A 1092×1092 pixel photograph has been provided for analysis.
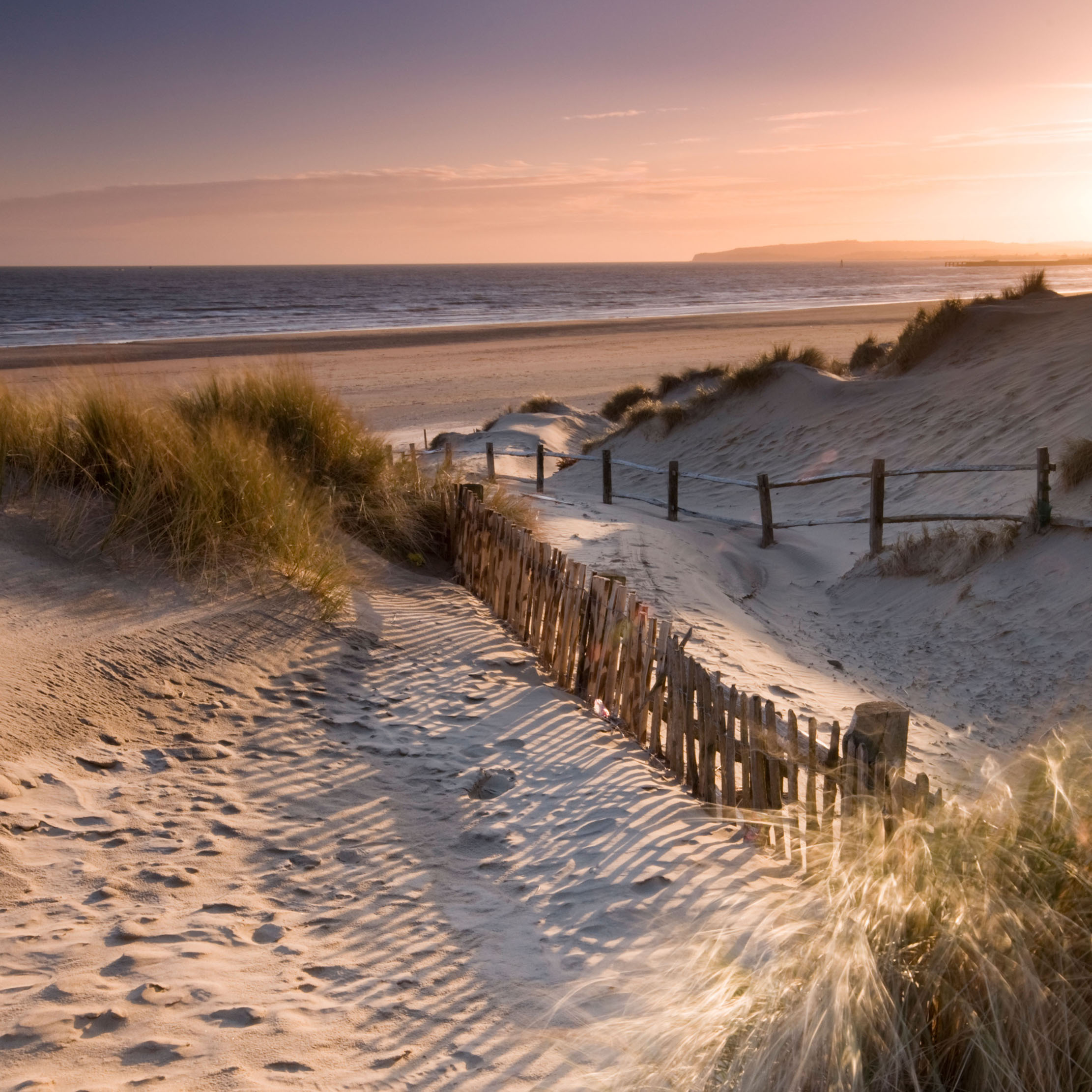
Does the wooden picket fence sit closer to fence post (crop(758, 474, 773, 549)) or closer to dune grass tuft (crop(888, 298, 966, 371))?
fence post (crop(758, 474, 773, 549))

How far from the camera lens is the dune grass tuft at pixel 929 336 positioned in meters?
15.0

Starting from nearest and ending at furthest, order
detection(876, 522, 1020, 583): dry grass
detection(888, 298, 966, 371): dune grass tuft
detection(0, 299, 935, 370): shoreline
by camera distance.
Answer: detection(876, 522, 1020, 583): dry grass → detection(888, 298, 966, 371): dune grass tuft → detection(0, 299, 935, 370): shoreline

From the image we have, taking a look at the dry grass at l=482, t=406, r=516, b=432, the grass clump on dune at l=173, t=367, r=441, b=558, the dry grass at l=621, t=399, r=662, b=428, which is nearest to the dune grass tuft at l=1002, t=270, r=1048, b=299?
the dry grass at l=621, t=399, r=662, b=428

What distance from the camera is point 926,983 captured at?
6.69 ft

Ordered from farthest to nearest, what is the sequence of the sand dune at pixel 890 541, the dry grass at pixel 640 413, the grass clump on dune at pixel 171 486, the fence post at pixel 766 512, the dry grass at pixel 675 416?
the dry grass at pixel 640 413
the dry grass at pixel 675 416
the fence post at pixel 766 512
the sand dune at pixel 890 541
the grass clump on dune at pixel 171 486

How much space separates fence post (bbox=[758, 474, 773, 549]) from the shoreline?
20052mm

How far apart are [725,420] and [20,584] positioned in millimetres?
12660

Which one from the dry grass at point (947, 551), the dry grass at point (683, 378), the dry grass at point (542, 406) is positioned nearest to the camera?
the dry grass at point (947, 551)

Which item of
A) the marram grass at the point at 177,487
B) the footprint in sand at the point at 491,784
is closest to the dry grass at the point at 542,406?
the marram grass at the point at 177,487

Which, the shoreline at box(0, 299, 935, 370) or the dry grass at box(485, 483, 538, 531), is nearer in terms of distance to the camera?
the dry grass at box(485, 483, 538, 531)

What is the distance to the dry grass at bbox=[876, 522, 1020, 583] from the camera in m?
7.75

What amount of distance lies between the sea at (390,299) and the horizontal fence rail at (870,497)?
102 feet

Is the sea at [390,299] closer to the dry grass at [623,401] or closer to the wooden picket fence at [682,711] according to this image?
the dry grass at [623,401]

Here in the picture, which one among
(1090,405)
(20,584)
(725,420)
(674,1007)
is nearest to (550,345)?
(725,420)
